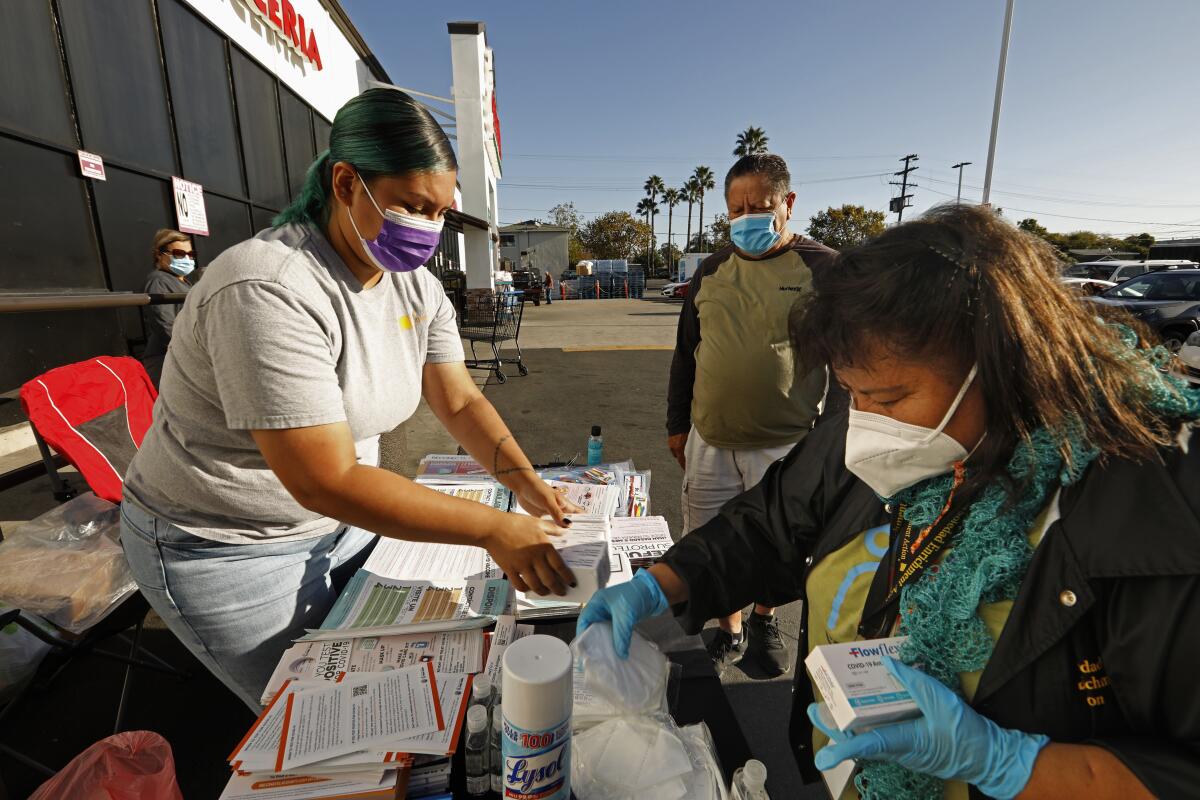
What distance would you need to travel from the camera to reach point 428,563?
168 cm

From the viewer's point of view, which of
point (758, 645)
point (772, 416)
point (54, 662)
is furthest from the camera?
point (758, 645)

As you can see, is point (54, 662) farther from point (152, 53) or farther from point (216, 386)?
point (152, 53)

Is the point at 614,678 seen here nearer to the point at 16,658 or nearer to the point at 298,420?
the point at 298,420

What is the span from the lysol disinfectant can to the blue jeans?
2.68ft

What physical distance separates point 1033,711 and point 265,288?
60.4 inches

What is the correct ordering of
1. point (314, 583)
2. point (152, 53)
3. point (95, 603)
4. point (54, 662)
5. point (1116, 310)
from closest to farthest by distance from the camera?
point (1116, 310)
point (314, 583)
point (54, 662)
point (95, 603)
point (152, 53)

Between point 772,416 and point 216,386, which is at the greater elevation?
point 216,386

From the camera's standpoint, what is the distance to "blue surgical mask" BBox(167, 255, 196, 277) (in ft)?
15.5

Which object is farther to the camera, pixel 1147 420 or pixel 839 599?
pixel 839 599

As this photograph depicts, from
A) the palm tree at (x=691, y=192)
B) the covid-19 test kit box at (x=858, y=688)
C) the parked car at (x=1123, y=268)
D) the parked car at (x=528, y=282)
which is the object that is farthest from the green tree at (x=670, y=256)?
the covid-19 test kit box at (x=858, y=688)

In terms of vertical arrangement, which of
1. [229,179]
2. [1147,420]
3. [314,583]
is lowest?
[314,583]

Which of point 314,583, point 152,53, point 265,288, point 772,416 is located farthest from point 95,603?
point 152,53

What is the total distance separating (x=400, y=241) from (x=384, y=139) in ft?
0.74

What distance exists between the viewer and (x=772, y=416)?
246 cm
